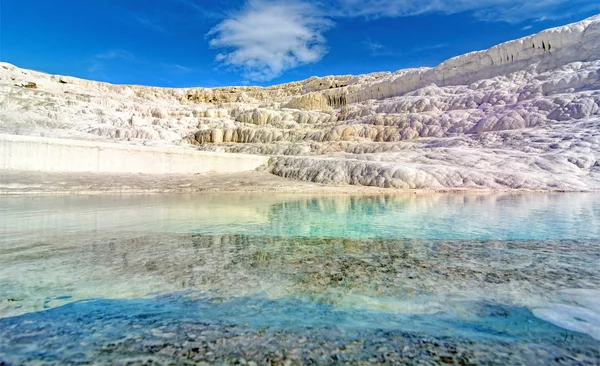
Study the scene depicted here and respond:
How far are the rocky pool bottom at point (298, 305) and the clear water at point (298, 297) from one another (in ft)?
0.04

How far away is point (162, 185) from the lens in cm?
1969

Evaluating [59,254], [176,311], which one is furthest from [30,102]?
[176,311]

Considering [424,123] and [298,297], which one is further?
[424,123]

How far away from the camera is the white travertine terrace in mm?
22234

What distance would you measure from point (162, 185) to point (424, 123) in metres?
24.8

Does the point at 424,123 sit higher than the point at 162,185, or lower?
higher

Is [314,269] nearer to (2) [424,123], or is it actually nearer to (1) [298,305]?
(1) [298,305]

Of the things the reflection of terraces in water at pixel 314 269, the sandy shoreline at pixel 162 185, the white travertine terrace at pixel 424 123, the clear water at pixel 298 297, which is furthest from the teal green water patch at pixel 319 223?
the white travertine terrace at pixel 424 123

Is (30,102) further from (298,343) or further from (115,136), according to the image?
(298,343)

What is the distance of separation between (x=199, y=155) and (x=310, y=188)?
26.0ft

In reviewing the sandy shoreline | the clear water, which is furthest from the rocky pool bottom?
the sandy shoreline

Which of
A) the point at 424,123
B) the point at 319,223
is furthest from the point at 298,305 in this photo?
the point at 424,123

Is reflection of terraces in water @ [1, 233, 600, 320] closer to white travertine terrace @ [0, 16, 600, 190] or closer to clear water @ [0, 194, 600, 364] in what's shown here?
clear water @ [0, 194, 600, 364]

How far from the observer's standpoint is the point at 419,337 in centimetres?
261
